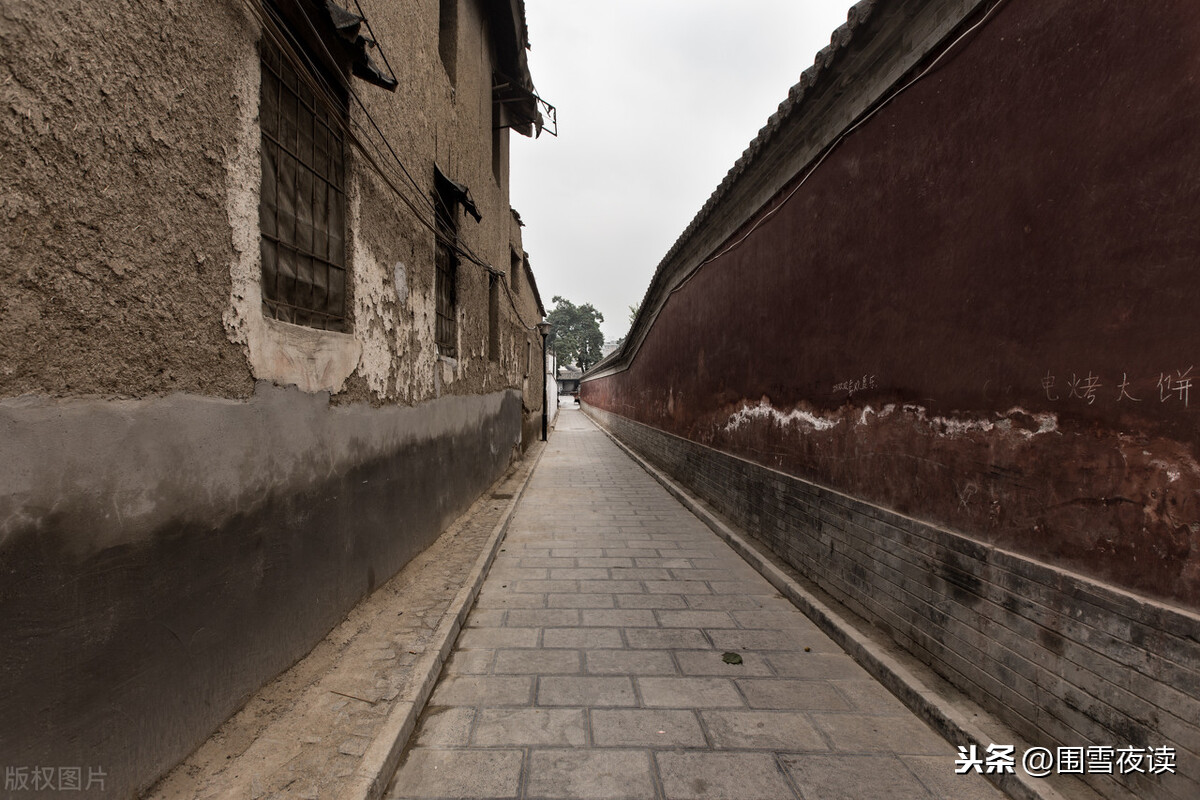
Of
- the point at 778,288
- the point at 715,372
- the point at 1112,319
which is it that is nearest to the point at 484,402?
the point at 715,372

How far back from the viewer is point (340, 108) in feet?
11.4

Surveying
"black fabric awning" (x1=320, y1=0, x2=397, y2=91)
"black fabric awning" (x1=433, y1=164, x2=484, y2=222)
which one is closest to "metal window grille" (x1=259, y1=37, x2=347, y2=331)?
"black fabric awning" (x1=320, y1=0, x2=397, y2=91)

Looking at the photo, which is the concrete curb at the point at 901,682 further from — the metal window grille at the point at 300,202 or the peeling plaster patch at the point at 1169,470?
the metal window grille at the point at 300,202

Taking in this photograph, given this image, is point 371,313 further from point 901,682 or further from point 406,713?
point 901,682

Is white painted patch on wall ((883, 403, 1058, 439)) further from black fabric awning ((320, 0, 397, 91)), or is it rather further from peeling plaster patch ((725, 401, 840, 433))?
black fabric awning ((320, 0, 397, 91))

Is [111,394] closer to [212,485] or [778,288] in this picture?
[212,485]

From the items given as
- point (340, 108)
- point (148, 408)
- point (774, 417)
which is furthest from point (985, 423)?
point (340, 108)

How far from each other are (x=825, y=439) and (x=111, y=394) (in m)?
4.52

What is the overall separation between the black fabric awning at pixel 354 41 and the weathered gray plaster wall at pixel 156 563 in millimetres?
2199

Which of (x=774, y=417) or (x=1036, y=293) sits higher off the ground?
(x=1036, y=293)

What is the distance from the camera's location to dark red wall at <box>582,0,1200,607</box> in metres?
1.98

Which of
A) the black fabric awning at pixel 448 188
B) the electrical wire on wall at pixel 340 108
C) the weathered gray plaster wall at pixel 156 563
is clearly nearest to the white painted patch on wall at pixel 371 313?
the electrical wire on wall at pixel 340 108

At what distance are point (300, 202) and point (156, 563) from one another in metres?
2.18

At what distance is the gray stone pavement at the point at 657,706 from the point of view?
2.30 meters
